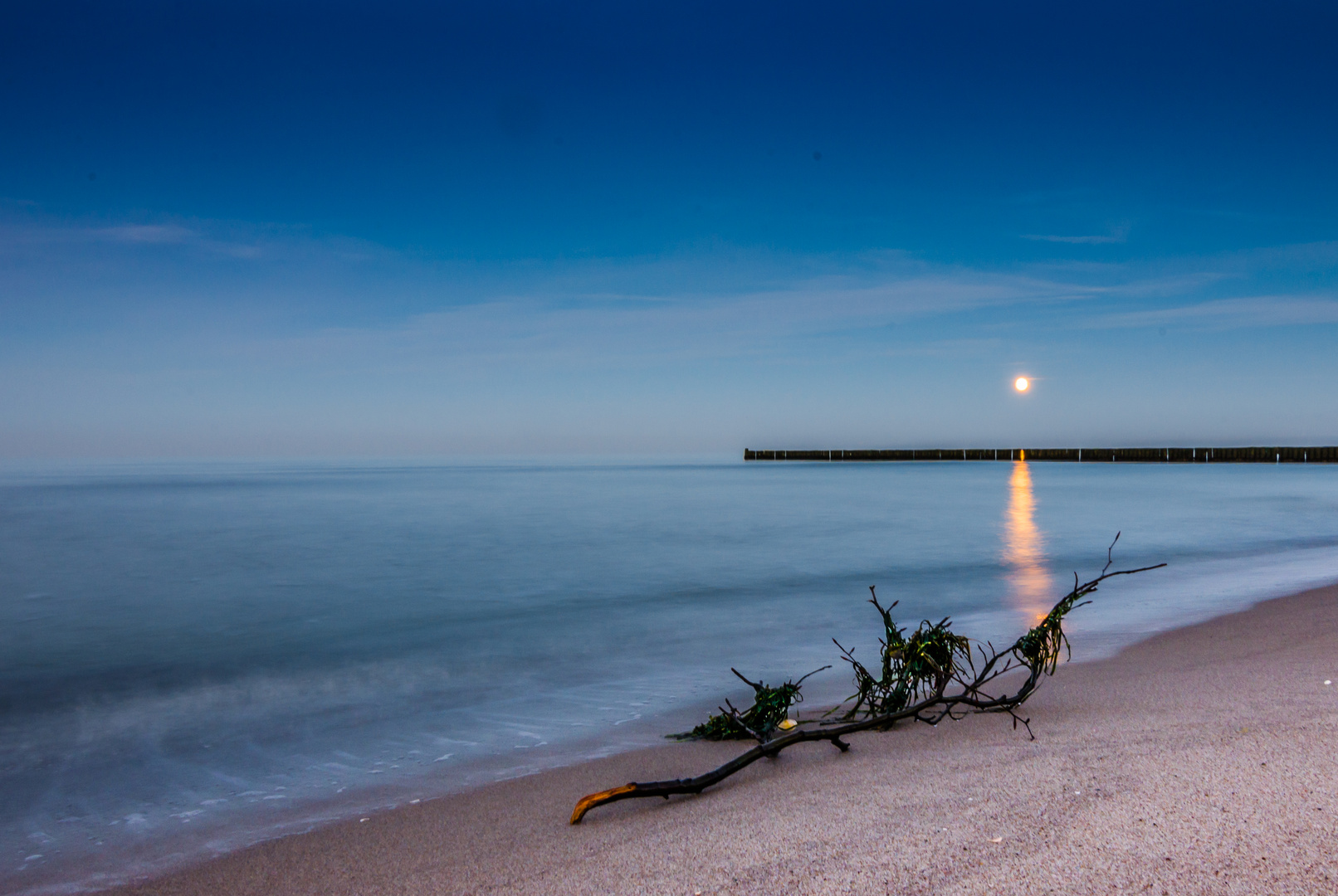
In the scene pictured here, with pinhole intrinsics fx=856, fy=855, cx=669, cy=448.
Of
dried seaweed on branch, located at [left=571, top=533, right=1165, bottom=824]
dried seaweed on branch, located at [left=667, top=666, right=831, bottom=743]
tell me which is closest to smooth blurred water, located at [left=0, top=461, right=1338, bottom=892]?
dried seaweed on branch, located at [left=667, top=666, right=831, bottom=743]

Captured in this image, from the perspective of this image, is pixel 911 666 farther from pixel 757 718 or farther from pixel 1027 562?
pixel 1027 562

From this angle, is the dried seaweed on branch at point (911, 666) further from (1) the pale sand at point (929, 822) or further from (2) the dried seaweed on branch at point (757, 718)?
(2) the dried seaweed on branch at point (757, 718)

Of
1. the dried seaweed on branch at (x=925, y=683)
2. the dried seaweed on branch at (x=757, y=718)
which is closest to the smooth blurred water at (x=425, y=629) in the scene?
the dried seaweed on branch at (x=757, y=718)

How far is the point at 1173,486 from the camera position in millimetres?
37719

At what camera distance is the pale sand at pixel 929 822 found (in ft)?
7.17

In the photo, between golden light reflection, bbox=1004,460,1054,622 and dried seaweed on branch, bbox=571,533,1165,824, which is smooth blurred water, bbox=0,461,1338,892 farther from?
dried seaweed on branch, bbox=571,533,1165,824

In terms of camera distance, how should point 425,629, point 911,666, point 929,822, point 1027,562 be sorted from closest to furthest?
1. point 929,822
2. point 911,666
3. point 425,629
4. point 1027,562

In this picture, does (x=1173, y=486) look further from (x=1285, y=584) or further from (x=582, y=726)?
(x=582, y=726)

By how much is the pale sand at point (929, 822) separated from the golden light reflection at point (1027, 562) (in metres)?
4.96

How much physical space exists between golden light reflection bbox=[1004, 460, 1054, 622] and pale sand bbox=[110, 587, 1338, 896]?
195 inches

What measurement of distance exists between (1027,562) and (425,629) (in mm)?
9306

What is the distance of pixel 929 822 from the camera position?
2539 millimetres

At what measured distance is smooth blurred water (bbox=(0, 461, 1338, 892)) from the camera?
12.9 feet

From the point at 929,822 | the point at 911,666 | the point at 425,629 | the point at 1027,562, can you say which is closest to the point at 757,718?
the point at 911,666
